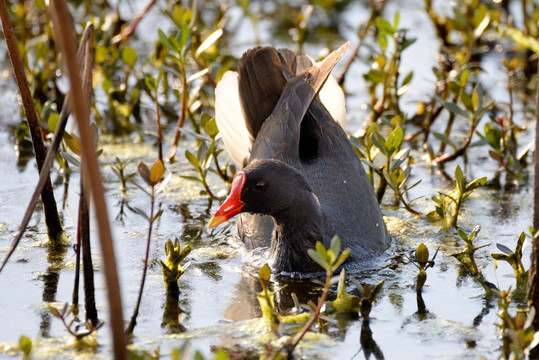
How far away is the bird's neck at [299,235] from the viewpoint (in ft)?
13.5

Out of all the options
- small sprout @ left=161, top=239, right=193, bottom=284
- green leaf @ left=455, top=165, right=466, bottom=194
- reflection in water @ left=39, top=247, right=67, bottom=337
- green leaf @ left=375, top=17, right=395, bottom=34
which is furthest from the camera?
green leaf @ left=375, top=17, right=395, bottom=34

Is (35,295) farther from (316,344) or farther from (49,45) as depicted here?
(49,45)

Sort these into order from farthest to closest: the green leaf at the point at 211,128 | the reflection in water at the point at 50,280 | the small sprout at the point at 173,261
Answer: the green leaf at the point at 211,128
the small sprout at the point at 173,261
the reflection in water at the point at 50,280

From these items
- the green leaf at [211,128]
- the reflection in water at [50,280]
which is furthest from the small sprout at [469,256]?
the reflection in water at [50,280]

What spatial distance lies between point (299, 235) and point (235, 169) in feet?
3.35

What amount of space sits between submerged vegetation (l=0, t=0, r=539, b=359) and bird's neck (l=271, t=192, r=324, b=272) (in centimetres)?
12

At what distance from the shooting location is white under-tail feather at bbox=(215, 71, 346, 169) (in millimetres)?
5008

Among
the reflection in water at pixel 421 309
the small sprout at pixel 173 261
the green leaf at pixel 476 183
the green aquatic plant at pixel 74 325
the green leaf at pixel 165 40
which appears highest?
the green leaf at pixel 165 40

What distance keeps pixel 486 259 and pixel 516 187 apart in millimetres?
1112

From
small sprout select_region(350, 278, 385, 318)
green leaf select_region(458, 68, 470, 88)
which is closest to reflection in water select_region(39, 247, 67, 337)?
small sprout select_region(350, 278, 385, 318)

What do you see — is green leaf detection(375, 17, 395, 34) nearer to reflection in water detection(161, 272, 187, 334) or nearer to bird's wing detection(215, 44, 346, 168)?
bird's wing detection(215, 44, 346, 168)

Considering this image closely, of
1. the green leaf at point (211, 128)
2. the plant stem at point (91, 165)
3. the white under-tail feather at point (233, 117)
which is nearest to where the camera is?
the plant stem at point (91, 165)

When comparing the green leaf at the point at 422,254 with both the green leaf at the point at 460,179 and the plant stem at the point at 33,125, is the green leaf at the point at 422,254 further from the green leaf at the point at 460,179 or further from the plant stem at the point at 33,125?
the plant stem at the point at 33,125

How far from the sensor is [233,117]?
199 inches
